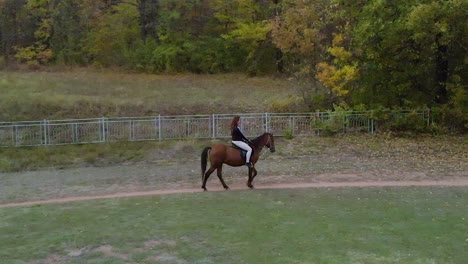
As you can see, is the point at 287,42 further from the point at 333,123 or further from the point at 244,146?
the point at 244,146

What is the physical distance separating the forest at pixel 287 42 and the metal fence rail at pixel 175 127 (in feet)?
4.33

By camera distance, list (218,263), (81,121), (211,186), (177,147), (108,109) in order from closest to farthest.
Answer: (218,263)
(211,186)
(177,147)
(81,121)
(108,109)

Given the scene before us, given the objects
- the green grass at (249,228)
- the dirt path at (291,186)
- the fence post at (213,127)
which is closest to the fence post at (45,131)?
the fence post at (213,127)

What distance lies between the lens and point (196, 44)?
44.8 m

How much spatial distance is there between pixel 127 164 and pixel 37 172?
Answer: 343cm

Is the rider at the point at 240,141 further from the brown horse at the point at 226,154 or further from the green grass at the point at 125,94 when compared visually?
the green grass at the point at 125,94

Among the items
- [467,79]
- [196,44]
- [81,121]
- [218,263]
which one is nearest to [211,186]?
[218,263]

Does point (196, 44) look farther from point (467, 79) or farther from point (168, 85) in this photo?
point (467, 79)

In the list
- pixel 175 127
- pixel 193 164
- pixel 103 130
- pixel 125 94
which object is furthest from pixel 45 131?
pixel 125 94

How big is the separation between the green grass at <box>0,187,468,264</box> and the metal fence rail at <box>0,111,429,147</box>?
371 inches

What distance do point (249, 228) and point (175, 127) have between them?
1406cm

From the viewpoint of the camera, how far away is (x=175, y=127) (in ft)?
84.2

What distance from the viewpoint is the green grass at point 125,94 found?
28.3 meters

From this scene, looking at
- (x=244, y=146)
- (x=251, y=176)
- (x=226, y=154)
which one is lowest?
(x=251, y=176)
